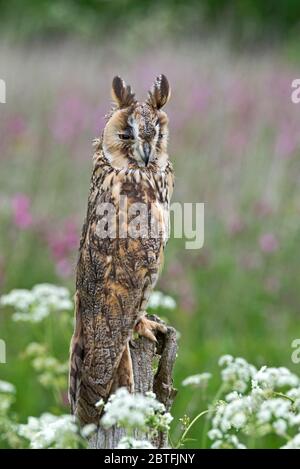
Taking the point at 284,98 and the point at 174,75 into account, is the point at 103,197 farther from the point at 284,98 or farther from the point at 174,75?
the point at 174,75

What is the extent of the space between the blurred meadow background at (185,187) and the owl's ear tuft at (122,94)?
1276 millimetres

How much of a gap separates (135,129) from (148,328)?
0.72 meters

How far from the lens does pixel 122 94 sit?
3.59m

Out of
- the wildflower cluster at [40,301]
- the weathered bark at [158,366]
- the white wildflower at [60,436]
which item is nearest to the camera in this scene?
the white wildflower at [60,436]

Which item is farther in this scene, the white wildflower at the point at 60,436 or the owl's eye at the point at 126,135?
the owl's eye at the point at 126,135

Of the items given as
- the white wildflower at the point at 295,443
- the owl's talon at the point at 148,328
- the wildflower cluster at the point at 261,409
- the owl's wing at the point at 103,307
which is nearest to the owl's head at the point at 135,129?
the owl's wing at the point at 103,307

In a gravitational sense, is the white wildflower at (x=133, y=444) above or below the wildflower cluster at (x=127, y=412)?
below

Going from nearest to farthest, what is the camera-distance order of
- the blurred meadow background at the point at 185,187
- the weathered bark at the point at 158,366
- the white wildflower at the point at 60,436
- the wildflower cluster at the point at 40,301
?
the white wildflower at the point at 60,436 < the weathered bark at the point at 158,366 < the wildflower cluster at the point at 40,301 < the blurred meadow background at the point at 185,187

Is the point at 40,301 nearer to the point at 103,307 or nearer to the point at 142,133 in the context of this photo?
the point at 103,307

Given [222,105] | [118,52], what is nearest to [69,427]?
[222,105]

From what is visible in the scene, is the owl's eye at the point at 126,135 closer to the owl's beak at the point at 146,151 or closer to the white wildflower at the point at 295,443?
the owl's beak at the point at 146,151

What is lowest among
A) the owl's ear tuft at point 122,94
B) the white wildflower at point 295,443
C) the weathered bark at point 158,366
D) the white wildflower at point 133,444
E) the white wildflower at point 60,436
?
the white wildflower at point 295,443

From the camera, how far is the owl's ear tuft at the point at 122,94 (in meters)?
3.57

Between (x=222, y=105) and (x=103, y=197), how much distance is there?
22.8ft
